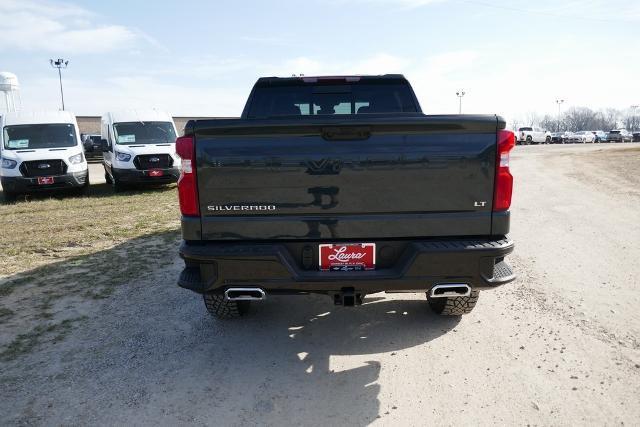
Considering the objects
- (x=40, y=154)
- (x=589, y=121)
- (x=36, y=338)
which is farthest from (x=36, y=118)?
(x=589, y=121)

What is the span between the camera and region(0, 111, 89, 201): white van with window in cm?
1230

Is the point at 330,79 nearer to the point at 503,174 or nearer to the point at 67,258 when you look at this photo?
the point at 503,174

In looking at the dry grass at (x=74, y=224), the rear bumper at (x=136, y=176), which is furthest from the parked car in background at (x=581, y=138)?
the dry grass at (x=74, y=224)

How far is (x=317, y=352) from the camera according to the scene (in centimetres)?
366

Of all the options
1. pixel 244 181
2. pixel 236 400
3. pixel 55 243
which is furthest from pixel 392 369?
pixel 55 243

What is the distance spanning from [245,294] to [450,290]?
1403mm

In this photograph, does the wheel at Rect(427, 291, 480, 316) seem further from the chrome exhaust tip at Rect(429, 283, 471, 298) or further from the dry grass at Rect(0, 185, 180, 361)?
the dry grass at Rect(0, 185, 180, 361)

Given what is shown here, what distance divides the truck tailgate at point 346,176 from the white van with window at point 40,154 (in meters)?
A: 11.4

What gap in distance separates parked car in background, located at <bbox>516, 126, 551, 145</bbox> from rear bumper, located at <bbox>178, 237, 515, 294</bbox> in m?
49.1

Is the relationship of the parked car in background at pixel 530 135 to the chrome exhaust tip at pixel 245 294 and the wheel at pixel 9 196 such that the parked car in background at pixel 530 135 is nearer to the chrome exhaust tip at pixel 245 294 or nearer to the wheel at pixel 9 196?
the wheel at pixel 9 196

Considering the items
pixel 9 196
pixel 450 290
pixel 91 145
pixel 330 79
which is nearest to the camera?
pixel 450 290

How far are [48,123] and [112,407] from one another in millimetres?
13098

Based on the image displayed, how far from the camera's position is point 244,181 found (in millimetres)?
3064

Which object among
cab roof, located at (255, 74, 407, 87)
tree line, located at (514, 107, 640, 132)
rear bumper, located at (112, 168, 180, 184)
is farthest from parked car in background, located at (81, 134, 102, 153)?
tree line, located at (514, 107, 640, 132)
